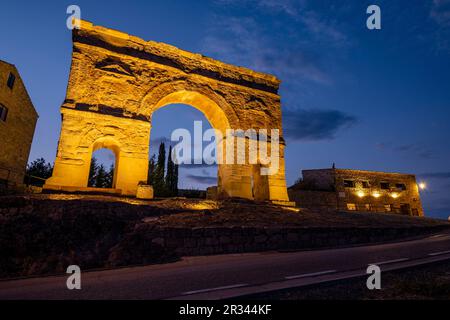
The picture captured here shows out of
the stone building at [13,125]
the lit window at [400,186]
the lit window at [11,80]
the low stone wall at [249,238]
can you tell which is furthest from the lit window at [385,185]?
the lit window at [11,80]

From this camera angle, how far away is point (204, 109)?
13531 mm

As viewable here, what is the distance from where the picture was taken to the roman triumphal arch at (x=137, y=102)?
9711 millimetres

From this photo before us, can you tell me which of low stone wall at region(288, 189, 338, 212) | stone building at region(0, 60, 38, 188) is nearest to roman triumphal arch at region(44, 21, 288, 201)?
stone building at region(0, 60, 38, 188)

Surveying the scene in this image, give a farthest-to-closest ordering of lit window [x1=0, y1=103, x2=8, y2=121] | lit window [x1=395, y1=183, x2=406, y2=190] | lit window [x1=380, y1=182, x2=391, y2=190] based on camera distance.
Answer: lit window [x1=395, y1=183, x2=406, y2=190]
lit window [x1=380, y1=182, x2=391, y2=190]
lit window [x1=0, y1=103, x2=8, y2=121]

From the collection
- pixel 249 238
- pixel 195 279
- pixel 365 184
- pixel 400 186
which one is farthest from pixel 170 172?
pixel 195 279

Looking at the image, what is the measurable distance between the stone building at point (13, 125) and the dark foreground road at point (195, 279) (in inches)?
560

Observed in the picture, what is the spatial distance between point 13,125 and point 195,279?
62.0ft

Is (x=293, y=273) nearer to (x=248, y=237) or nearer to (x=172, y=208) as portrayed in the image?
(x=248, y=237)

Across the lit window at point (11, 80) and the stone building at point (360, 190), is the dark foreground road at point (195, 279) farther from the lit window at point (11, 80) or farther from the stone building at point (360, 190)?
the stone building at point (360, 190)

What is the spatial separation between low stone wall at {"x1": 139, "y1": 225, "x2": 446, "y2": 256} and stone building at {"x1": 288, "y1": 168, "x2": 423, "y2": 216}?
15.2 m

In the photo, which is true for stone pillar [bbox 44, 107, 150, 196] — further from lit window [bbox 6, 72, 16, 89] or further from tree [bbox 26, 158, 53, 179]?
tree [bbox 26, 158, 53, 179]

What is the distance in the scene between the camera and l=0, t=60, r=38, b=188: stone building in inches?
599

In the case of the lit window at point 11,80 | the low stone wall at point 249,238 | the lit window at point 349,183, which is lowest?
the low stone wall at point 249,238

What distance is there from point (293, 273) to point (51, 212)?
574 cm
